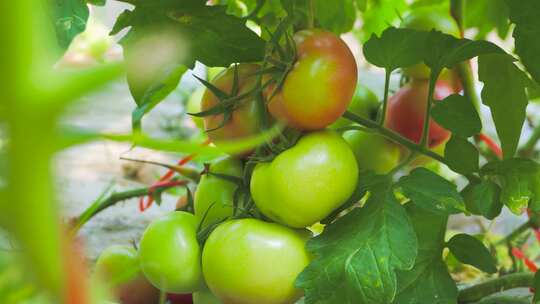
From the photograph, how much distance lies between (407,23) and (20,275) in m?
0.51

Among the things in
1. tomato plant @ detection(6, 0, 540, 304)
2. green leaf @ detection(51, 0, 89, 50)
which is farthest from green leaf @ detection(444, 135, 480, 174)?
green leaf @ detection(51, 0, 89, 50)

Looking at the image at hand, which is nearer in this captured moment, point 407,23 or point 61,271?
point 61,271

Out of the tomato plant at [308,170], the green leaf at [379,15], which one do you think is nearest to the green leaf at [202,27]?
the tomato plant at [308,170]

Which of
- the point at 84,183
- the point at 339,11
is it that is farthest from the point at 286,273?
the point at 84,183

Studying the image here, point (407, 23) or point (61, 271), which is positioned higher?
point (61, 271)

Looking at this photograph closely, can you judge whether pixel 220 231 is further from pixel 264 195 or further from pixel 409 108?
pixel 409 108

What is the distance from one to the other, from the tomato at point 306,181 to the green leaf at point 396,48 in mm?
70

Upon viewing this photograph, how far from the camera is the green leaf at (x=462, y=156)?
18.1 inches

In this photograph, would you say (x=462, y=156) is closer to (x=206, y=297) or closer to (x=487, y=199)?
(x=487, y=199)

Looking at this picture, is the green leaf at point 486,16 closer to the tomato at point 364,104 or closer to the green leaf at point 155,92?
the tomato at point 364,104

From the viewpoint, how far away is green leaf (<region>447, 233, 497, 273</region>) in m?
0.47

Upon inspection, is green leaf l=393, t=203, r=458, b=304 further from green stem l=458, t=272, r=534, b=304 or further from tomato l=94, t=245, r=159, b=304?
tomato l=94, t=245, r=159, b=304

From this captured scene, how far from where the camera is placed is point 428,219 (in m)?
0.49

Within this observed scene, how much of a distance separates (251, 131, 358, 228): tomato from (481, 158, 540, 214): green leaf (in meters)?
0.10
